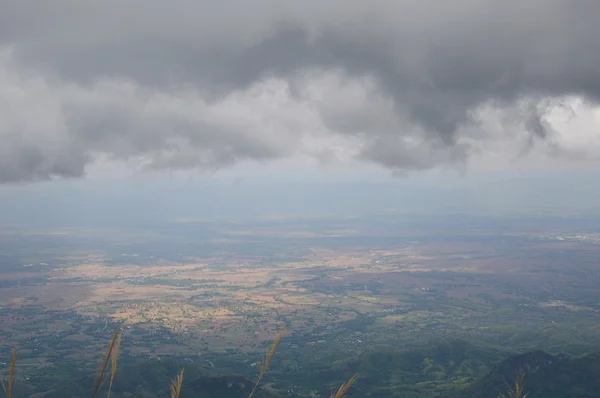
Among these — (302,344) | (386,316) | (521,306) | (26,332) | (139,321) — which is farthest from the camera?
(521,306)

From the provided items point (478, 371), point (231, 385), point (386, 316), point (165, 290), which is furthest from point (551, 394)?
point (165, 290)

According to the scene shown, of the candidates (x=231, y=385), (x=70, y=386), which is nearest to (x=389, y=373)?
(x=231, y=385)

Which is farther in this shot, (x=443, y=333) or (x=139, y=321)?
(x=139, y=321)

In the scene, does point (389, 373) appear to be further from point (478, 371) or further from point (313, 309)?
point (313, 309)

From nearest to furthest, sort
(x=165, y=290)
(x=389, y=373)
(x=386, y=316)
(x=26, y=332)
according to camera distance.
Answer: (x=389, y=373)
(x=26, y=332)
(x=386, y=316)
(x=165, y=290)

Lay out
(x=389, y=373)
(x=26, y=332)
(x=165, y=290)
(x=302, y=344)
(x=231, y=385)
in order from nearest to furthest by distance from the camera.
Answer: (x=231, y=385) < (x=389, y=373) < (x=302, y=344) < (x=26, y=332) < (x=165, y=290)

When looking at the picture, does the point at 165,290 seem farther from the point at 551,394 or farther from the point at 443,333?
the point at 551,394

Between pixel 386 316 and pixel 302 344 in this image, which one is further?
pixel 386 316

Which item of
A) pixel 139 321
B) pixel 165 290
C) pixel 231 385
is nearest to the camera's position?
pixel 231 385

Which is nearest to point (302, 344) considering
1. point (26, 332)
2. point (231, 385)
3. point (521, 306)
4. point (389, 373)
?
point (389, 373)
